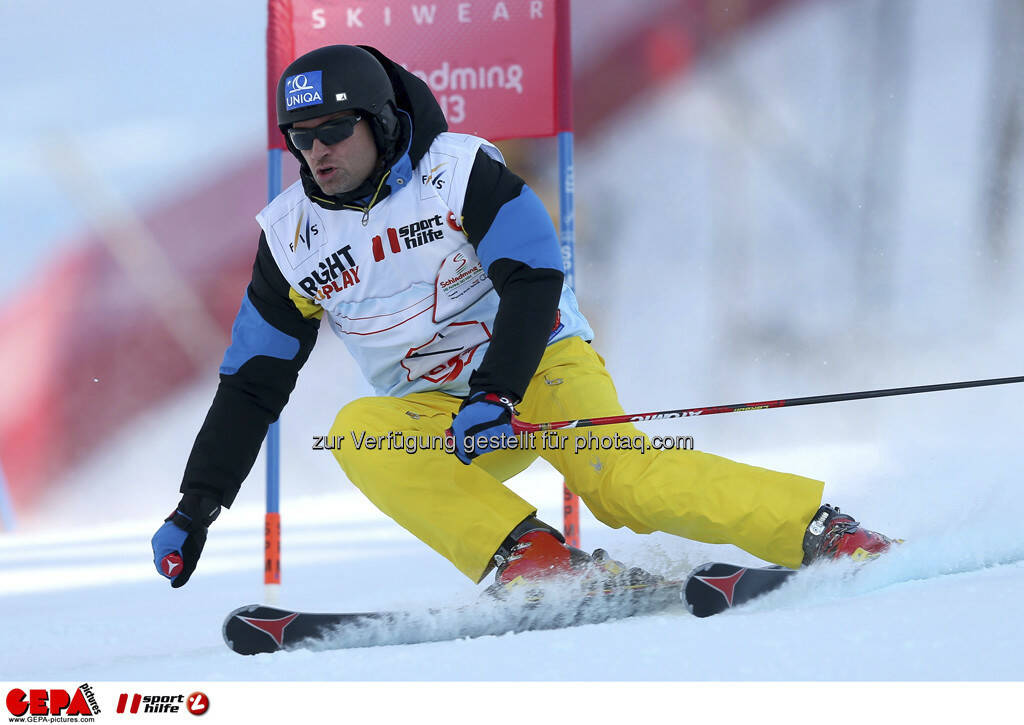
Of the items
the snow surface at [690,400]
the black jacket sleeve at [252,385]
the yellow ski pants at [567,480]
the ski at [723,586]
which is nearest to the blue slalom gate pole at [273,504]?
the snow surface at [690,400]

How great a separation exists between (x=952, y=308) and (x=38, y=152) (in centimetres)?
478

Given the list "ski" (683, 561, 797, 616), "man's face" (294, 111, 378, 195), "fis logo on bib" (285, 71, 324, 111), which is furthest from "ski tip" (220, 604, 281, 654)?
"fis logo on bib" (285, 71, 324, 111)

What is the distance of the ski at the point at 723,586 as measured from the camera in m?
1.62

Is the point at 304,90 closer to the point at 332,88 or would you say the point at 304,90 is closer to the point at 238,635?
the point at 332,88

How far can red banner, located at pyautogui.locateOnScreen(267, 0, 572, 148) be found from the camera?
312 centimetres

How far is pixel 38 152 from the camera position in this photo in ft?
16.2

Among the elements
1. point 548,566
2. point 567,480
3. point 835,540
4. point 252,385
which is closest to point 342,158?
point 252,385

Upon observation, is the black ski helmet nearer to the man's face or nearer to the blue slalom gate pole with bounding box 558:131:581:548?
the man's face

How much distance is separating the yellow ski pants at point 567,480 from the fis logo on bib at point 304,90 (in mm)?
598

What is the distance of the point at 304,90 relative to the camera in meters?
1.92
